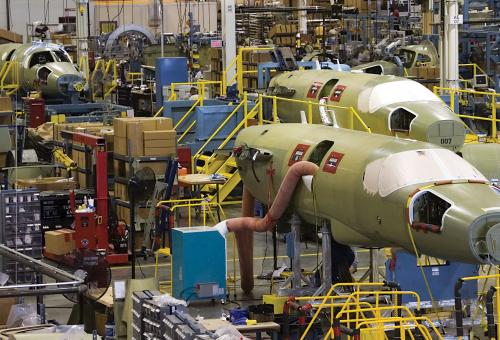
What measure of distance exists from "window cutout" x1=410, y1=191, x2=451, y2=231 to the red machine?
332 inches

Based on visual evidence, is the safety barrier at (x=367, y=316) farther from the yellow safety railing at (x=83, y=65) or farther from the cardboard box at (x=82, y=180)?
the yellow safety railing at (x=83, y=65)

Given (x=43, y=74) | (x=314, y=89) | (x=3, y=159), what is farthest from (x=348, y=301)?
(x=43, y=74)

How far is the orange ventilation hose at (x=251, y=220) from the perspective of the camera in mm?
20141

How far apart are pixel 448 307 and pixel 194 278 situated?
4053 millimetres

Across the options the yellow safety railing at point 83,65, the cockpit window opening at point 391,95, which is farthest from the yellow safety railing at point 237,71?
the yellow safety railing at point 83,65

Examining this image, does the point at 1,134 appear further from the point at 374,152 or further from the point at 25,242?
the point at 374,152

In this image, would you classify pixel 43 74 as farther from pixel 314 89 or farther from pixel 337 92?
pixel 337 92

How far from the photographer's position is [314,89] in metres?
29.5

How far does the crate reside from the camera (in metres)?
21.5

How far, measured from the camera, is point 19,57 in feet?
145

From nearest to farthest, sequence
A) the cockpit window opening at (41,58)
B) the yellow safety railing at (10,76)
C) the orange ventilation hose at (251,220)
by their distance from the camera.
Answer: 1. the orange ventilation hose at (251,220)
2. the cockpit window opening at (41,58)
3. the yellow safety railing at (10,76)

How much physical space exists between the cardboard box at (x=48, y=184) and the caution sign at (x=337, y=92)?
5.98 m

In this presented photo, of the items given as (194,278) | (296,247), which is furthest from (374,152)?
(194,278)

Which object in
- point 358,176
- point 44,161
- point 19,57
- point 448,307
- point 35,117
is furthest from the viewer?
point 19,57
